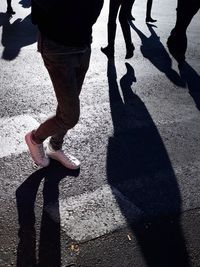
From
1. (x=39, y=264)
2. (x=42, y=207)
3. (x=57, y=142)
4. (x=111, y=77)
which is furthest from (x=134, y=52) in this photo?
(x=39, y=264)

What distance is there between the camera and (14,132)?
463 cm

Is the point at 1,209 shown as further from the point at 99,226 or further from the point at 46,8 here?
the point at 46,8

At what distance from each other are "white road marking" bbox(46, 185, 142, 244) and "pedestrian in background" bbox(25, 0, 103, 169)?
2.32ft

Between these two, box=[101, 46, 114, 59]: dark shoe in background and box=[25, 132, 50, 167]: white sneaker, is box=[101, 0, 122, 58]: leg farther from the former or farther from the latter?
box=[25, 132, 50, 167]: white sneaker

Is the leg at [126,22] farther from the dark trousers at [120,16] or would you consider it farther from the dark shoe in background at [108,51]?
the dark shoe in background at [108,51]

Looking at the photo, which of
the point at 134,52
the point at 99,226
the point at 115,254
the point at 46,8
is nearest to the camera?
the point at 46,8

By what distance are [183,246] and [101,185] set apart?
1.03 metres

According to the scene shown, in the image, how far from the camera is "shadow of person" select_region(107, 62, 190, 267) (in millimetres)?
3283

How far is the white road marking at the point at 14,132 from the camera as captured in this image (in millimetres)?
4316

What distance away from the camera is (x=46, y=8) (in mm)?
2830

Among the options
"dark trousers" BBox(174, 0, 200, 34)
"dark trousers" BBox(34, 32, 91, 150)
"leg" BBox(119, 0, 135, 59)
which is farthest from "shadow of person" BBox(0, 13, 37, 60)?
"dark trousers" BBox(34, 32, 91, 150)

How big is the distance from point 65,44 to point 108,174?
159 centimetres

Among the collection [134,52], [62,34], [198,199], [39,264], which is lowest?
[134,52]

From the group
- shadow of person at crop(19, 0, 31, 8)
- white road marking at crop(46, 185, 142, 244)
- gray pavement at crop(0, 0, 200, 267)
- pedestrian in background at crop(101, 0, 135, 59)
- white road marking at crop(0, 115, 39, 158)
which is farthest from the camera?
shadow of person at crop(19, 0, 31, 8)
